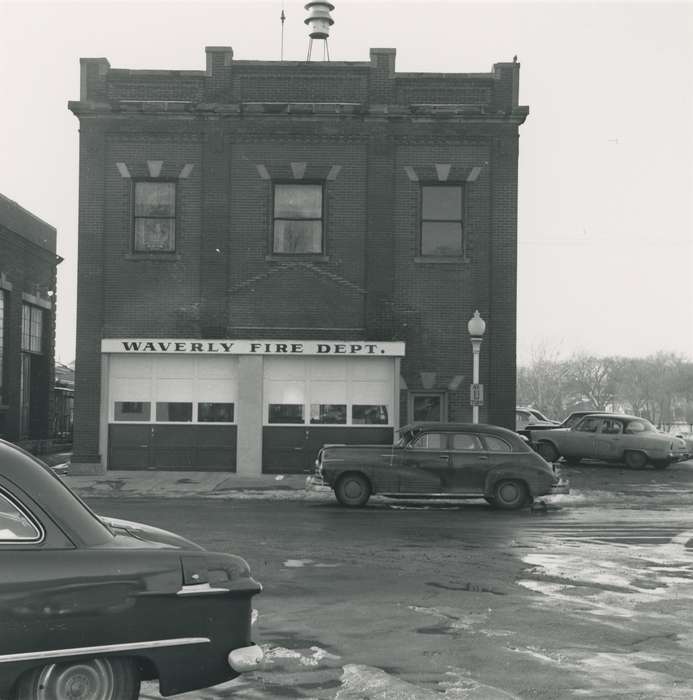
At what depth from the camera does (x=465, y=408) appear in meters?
25.0

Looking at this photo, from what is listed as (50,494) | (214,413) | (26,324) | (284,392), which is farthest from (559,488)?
(26,324)

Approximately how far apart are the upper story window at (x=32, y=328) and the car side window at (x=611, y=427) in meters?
18.4

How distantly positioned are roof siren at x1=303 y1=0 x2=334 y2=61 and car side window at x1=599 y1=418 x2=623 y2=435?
1325 centimetres

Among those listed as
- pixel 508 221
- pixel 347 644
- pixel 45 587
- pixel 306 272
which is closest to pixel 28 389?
pixel 306 272

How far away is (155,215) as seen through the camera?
25.4 meters

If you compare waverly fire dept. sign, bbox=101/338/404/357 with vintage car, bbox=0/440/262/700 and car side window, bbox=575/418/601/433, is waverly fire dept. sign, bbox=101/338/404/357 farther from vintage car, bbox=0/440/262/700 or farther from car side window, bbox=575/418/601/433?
vintage car, bbox=0/440/262/700

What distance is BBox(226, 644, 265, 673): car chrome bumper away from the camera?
530cm

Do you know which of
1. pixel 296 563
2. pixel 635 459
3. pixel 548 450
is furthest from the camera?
pixel 548 450

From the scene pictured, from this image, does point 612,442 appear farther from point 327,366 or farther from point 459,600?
point 459,600

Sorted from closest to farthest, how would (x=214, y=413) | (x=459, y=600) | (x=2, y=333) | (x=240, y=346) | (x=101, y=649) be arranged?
(x=101, y=649), (x=459, y=600), (x=240, y=346), (x=214, y=413), (x=2, y=333)

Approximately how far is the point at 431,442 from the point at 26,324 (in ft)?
63.2

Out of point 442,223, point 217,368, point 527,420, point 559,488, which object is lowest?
point 559,488

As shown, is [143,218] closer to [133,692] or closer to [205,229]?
[205,229]

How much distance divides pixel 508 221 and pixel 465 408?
4.77 m
